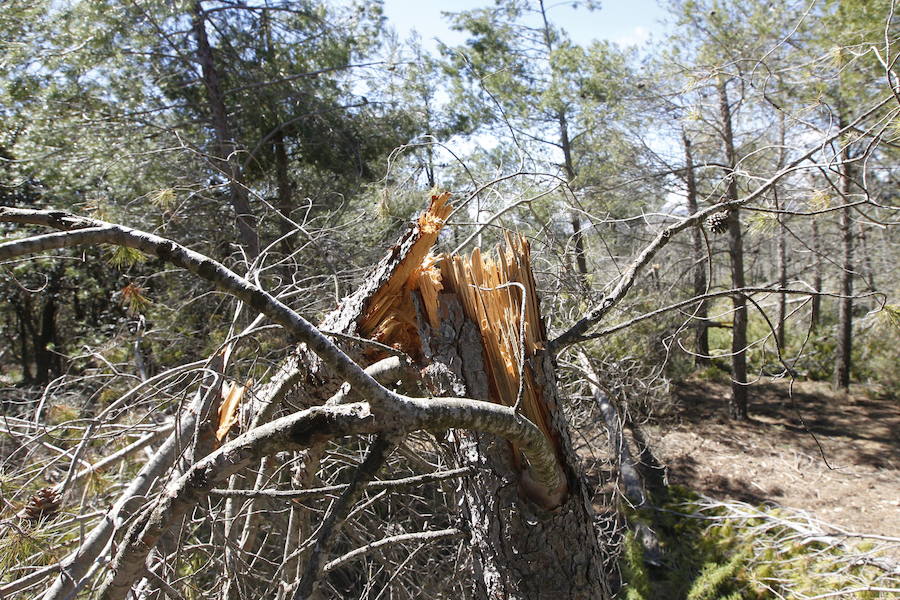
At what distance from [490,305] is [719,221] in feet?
2.82

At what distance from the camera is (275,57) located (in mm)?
6863

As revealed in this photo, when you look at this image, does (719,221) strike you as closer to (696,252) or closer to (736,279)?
(696,252)

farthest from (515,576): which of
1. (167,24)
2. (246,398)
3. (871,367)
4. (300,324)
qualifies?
(871,367)

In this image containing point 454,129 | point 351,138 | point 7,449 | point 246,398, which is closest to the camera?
point 246,398

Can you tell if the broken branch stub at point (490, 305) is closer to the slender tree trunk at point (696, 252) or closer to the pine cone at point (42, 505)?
the pine cone at point (42, 505)

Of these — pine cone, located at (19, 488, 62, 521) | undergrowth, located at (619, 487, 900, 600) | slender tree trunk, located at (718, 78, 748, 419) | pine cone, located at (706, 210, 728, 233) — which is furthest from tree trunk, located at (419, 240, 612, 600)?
slender tree trunk, located at (718, 78, 748, 419)

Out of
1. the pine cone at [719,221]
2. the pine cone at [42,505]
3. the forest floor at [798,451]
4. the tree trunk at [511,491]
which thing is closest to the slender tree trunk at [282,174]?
the pine cone at [42,505]

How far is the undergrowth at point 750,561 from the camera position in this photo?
4.36 metres

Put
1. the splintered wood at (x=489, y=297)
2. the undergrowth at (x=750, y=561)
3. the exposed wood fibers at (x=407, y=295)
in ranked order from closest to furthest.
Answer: the splintered wood at (x=489, y=297), the exposed wood fibers at (x=407, y=295), the undergrowth at (x=750, y=561)

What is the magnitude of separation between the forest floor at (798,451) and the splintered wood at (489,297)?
5.24 m

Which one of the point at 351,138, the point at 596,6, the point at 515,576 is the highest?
the point at 596,6

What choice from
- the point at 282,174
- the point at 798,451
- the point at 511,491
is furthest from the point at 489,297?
the point at 798,451

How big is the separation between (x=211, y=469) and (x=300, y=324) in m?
0.42

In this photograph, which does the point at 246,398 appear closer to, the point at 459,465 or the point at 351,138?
the point at 459,465
